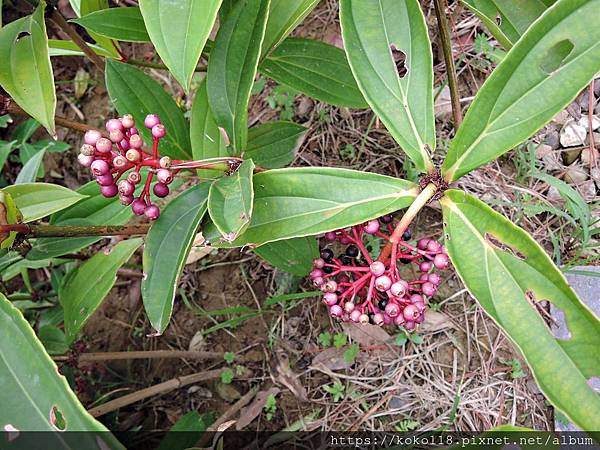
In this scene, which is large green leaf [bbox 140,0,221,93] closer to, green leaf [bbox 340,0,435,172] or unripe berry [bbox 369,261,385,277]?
green leaf [bbox 340,0,435,172]

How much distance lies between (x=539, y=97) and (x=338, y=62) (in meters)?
0.76

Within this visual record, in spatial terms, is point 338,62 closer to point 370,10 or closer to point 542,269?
point 370,10

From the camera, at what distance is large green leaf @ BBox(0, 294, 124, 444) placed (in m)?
0.95

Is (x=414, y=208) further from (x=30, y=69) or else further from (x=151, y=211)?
(x=30, y=69)

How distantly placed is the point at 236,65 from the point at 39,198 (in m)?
0.63

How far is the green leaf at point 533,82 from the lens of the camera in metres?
1.06

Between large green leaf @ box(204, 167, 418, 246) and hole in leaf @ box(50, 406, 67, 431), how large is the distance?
0.45 metres

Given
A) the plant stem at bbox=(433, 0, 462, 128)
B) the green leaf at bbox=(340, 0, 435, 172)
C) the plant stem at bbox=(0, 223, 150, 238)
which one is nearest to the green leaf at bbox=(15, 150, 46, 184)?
the plant stem at bbox=(0, 223, 150, 238)

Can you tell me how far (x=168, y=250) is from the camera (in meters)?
1.28

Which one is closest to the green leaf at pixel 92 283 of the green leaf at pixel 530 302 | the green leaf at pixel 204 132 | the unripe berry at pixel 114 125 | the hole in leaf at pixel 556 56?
the green leaf at pixel 204 132

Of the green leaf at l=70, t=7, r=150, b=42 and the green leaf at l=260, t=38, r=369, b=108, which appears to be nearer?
the green leaf at l=70, t=7, r=150, b=42

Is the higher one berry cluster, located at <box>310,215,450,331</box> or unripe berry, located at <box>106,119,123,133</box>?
unripe berry, located at <box>106,119,123,133</box>

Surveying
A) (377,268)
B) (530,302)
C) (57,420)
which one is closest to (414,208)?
(377,268)

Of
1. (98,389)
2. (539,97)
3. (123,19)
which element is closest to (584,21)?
(539,97)
